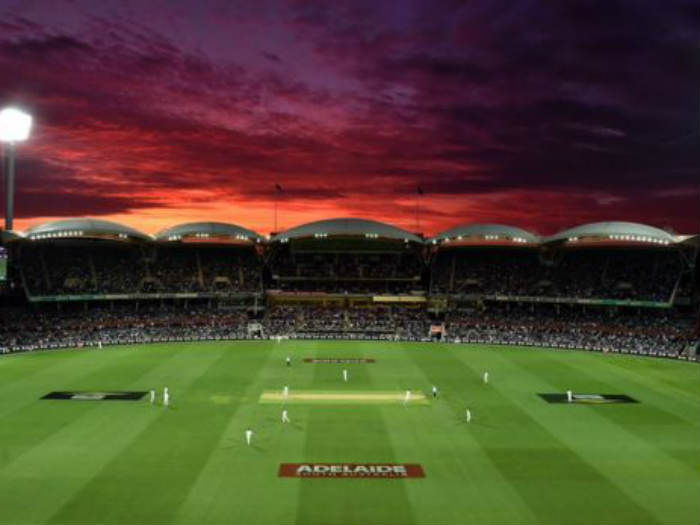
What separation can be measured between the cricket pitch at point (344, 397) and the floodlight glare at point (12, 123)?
18959 millimetres

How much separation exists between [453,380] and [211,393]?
1641 cm

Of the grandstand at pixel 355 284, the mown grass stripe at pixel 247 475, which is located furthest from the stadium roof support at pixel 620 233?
the mown grass stripe at pixel 247 475

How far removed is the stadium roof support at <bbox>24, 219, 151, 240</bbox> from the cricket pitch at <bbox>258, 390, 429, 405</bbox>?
1521 inches

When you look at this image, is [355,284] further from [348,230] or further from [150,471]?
[150,471]

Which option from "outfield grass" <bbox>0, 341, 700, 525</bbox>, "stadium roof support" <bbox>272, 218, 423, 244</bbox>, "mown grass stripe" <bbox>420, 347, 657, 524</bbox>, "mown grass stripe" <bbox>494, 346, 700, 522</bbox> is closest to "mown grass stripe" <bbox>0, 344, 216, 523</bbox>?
"outfield grass" <bbox>0, 341, 700, 525</bbox>

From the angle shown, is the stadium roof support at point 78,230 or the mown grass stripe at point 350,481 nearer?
the mown grass stripe at point 350,481

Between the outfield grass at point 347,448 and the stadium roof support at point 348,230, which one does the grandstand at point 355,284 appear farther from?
the outfield grass at point 347,448

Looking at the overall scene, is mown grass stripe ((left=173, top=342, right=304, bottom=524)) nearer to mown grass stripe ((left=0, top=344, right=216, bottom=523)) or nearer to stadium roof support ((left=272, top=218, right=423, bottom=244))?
mown grass stripe ((left=0, top=344, right=216, bottom=523))

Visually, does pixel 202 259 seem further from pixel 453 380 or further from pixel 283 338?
pixel 453 380

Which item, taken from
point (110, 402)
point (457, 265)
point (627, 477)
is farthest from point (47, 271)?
point (627, 477)

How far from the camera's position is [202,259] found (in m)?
84.1

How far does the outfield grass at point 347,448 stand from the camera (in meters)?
21.7

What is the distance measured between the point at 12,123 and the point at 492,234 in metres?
54.4

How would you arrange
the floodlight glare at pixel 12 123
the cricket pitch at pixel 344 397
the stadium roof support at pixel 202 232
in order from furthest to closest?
the stadium roof support at pixel 202 232
the cricket pitch at pixel 344 397
the floodlight glare at pixel 12 123
